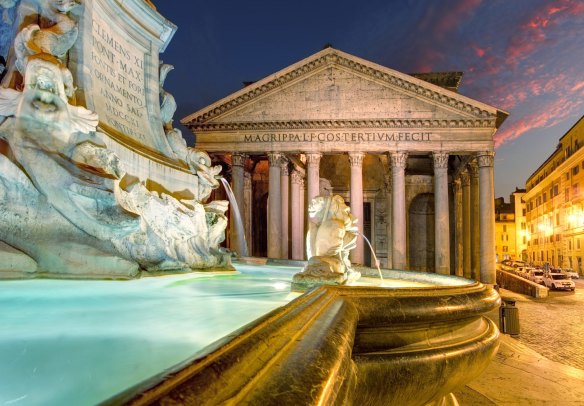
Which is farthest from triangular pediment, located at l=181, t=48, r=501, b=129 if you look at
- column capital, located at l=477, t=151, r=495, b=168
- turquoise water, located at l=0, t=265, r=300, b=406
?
turquoise water, located at l=0, t=265, r=300, b=406

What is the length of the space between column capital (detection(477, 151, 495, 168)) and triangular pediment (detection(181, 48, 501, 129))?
1.56m

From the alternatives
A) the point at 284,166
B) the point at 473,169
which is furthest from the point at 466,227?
the point at 284,166

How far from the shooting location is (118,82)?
6078mm

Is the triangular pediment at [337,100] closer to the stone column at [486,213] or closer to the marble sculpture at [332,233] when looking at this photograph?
the stone column at [486,213]

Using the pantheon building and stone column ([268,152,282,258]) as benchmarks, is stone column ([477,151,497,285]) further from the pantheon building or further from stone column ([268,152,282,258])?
stone column ([268,152,282,258])

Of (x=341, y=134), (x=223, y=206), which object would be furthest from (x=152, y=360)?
(x=341, y=134)

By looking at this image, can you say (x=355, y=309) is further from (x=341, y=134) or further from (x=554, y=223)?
(x=554, y=223)

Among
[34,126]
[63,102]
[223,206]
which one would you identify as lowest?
[223,206]

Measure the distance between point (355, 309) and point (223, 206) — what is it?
450 centimetres

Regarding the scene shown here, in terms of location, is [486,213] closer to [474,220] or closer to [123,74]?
[474,220]

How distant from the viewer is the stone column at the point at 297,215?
80.9 feet

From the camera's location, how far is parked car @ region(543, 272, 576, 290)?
24081 millimetres

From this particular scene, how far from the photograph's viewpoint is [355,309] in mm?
2623

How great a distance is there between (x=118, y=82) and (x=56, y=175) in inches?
85.8
